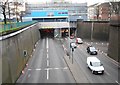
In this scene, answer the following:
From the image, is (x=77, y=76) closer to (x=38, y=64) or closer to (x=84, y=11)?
(x=38, y=64)

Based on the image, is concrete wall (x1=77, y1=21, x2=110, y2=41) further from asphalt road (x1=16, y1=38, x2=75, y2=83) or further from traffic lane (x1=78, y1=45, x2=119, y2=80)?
asphalt road (x1=16, y1=38, x2=75, y2=83)

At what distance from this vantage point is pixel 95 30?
2781 inches

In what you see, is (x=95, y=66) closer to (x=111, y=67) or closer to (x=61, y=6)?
(x=111, y=67)

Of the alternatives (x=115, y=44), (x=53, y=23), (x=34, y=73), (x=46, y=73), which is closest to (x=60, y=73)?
(x=46, y=73)

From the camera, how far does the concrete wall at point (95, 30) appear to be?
6519 cm

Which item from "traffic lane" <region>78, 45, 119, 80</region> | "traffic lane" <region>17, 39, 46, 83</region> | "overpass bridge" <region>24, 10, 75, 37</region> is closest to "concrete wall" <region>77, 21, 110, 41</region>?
"overpass bridge" <region>24, 10, 75, 37</region>

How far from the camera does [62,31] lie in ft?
315

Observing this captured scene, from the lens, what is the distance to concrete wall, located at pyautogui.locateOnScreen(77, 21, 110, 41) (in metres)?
65.2

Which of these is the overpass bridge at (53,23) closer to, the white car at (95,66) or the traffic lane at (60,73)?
the traffic lane at (60,73)

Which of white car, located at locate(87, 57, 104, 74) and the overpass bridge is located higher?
the overpass bridge

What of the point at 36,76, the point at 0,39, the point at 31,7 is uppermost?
the point at 31,7

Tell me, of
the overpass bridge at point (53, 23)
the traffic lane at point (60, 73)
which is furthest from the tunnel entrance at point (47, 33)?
the traffic lane at point (60, 73)

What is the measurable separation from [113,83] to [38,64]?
14679 mm

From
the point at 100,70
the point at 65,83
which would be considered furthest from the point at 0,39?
the point at 100,70
